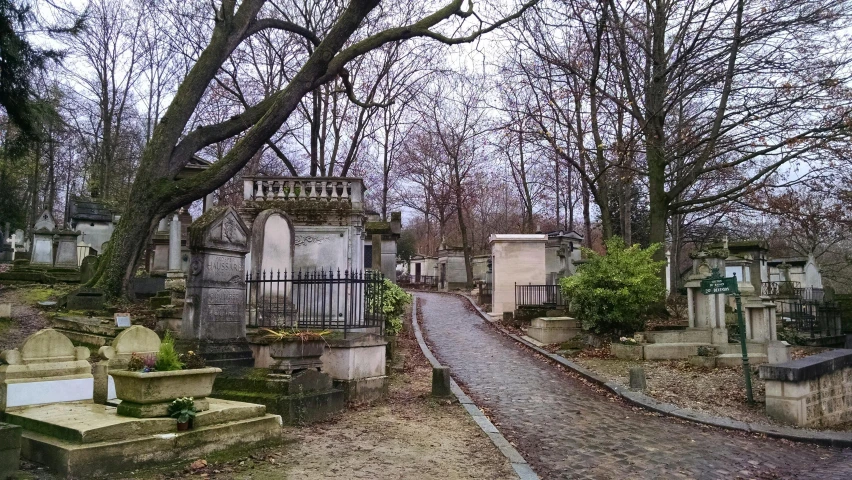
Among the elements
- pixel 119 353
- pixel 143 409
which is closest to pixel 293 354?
pixel 119 353

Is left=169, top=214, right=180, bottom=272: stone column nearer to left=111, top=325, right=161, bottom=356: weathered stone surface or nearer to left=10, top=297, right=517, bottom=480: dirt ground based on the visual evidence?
left=10, top=297, right=517, bottom=480: dirt ground

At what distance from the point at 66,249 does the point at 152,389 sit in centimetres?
2209

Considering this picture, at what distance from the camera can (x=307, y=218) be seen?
1380 cm

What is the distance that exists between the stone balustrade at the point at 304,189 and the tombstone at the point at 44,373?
328 inches

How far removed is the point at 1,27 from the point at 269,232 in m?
5.80

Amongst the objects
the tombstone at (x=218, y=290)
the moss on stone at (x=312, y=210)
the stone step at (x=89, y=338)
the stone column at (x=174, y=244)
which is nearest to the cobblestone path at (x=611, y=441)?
the tombstone at (x=218, y=290)

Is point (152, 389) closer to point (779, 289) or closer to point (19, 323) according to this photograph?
point (19, 323)

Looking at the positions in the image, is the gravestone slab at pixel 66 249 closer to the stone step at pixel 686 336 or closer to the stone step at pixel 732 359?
the stone step at pixel 686 336

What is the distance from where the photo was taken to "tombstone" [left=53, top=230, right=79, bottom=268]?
23422 mm

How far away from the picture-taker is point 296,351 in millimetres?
7199

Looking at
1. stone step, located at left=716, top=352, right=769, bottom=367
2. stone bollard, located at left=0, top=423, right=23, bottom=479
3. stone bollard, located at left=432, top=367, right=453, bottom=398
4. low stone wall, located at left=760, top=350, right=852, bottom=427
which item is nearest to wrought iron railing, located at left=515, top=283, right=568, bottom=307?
stone step, located at left=716, top=352, right=769, bottom=367

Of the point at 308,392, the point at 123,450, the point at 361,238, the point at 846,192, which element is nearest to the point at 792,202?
the point at 846,192

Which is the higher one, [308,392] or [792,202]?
[792,202]

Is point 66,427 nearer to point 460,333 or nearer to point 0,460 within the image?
point 0,460
